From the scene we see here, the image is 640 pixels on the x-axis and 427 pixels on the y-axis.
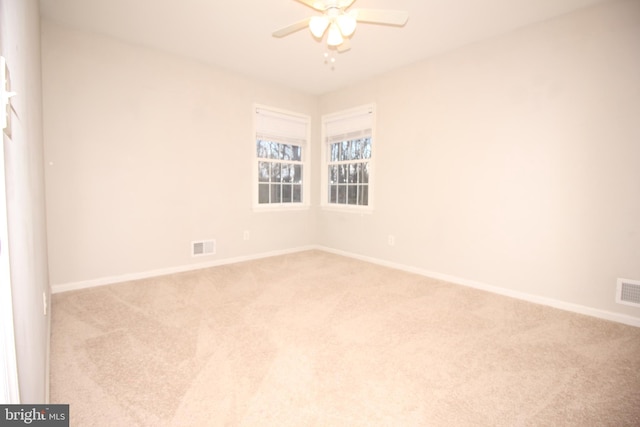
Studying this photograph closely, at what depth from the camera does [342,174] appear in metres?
4.88

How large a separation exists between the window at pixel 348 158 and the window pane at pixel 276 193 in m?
0.79

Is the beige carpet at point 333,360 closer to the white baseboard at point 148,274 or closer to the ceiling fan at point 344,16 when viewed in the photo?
the white baseboard at point 148,274

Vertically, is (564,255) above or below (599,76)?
below

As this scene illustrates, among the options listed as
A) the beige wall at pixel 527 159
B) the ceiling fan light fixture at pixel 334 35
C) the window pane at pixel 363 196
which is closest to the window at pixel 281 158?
the window pane at pixel 363 196

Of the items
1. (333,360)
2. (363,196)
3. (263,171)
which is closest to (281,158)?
(263,171)

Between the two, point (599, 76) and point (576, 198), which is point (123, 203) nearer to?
point (576, 198)

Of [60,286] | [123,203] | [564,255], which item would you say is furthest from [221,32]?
[564,255]

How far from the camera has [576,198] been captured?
2664 millimetres

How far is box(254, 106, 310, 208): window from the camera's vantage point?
4488 millimetres

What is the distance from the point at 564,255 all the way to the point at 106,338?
384 cm

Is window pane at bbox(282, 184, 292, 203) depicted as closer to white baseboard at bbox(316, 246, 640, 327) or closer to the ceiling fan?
white baseboard at bbox(316, 246, 640, 327)

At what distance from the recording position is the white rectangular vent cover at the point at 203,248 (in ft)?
12.7

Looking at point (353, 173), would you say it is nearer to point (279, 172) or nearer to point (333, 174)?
point (333, 174)

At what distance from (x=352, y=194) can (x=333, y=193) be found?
44 cm
